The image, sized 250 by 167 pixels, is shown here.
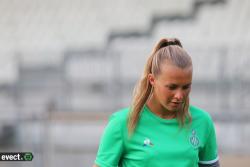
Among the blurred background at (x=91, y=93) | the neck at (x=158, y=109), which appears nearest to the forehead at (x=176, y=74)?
the neck at (x=158, y=109)

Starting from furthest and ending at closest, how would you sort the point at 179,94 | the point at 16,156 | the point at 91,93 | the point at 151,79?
the point at 91,93 → the point at 16,156 → the point at 151,79 → the point at 179,94

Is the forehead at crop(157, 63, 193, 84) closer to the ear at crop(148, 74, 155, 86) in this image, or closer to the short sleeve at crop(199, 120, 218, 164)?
the ear at crop(148, 74, 155, 86)

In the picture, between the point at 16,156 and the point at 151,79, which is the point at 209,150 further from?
the point at 16,156

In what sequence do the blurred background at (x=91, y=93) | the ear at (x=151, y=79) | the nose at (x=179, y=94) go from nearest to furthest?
the nose at (x=179, y=94) → the ear at (x=151, y=79) → the blurred background at (x=91, y=93)

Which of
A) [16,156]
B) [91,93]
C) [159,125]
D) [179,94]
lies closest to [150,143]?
[159,125]

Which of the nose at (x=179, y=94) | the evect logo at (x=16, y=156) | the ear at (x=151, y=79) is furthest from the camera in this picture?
the evect logo at (x=16, y=156)

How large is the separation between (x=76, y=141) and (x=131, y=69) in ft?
3.95

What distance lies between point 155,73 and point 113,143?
261 millimetres

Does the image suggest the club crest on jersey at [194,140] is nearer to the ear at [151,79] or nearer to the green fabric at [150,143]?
the green fabric at [150,143]

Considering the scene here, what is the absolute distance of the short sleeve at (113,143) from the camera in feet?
5.65

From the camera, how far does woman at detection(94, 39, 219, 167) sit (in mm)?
1670

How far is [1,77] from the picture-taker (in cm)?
922

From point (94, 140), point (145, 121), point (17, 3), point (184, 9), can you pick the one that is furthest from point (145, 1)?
point (145, 121)

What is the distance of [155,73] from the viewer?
1703 millimetres
